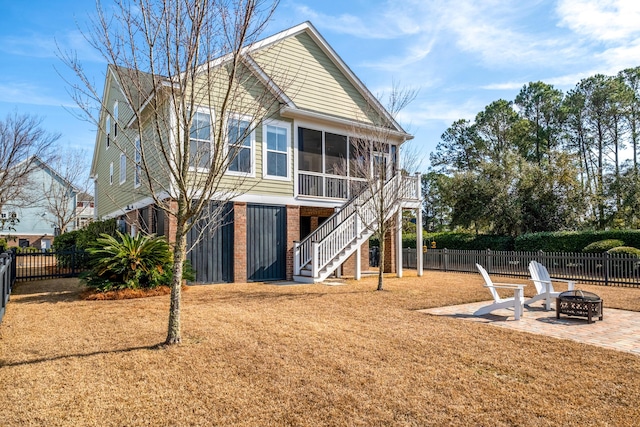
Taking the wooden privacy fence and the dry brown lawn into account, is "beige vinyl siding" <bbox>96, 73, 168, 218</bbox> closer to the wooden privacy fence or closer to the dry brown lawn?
the dry brown lawn

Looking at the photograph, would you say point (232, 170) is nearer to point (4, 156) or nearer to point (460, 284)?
point (460, 284)

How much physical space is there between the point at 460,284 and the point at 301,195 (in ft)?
20.6

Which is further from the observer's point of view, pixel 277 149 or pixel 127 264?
pixel 277 149

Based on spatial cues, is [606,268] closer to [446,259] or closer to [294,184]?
[446,259]

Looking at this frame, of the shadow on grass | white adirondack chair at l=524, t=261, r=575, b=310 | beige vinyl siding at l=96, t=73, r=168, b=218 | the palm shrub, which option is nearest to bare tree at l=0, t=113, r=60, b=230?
beige vinyl siding at l=96, t=73, r=168, b=218

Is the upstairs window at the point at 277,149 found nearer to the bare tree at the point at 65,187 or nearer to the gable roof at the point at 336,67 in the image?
the gable roof at the point at 336,67

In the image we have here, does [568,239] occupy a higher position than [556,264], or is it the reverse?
[568,239]

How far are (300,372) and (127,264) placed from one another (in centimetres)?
728

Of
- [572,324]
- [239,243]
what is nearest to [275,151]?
[239,243]

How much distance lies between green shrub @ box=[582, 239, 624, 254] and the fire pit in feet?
38.5

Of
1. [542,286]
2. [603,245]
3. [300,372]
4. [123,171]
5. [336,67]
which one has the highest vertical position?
[336,67]

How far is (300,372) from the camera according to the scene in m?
4.87

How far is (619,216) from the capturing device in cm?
2594

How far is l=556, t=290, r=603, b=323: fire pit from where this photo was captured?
311 inches
